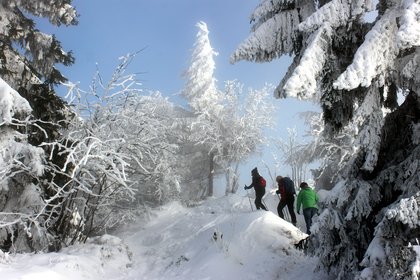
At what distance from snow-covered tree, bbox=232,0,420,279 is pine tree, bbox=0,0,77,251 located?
216 inches

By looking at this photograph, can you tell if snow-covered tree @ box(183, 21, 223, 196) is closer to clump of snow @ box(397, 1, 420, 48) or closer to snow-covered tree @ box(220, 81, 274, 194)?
snow-covered tree @ box(220, 81, 274, 194)

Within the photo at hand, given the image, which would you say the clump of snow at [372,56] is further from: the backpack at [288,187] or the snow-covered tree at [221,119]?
the snow-covered tree at [221,119]

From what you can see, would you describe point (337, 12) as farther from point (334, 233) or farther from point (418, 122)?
point (334, 233)

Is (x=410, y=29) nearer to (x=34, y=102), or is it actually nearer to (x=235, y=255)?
(x=235, y=255)

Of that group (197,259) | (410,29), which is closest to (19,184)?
(197,259)

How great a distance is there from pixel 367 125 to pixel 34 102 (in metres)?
8.05

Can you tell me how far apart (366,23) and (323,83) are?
4.49 ft

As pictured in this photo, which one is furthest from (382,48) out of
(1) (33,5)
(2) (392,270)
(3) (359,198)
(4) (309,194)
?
(1) (33,5)

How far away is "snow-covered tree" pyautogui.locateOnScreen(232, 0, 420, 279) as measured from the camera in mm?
4832

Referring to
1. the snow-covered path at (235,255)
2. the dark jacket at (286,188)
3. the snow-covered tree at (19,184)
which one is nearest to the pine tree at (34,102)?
the snow-covered tree at (19,184)

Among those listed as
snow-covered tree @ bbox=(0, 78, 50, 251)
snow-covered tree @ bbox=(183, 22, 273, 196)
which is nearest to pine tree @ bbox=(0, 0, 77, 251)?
snow-covered tree @ bbox=(0, 78, 50, 251)

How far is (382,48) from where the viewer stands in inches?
195

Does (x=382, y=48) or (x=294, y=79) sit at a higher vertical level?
(x=382, y=48)

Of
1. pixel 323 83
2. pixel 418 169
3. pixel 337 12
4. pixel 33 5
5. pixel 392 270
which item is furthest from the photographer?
pixel 33 5
